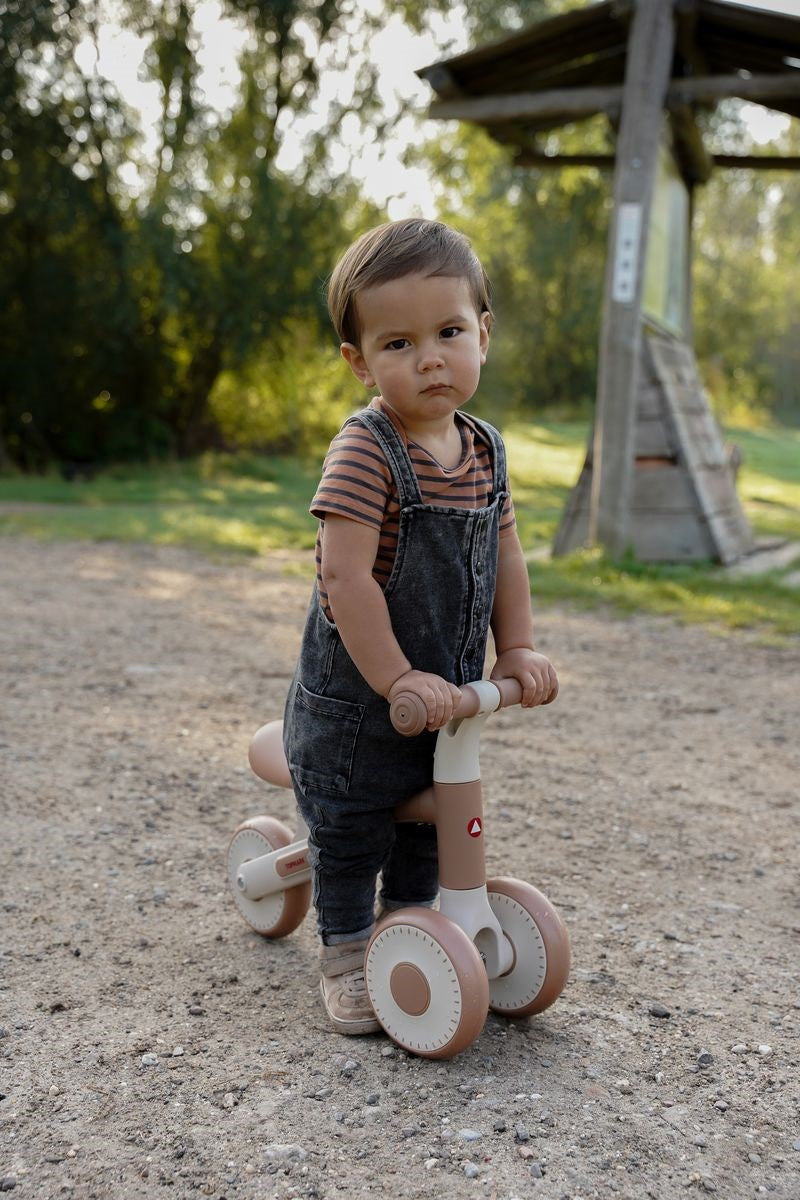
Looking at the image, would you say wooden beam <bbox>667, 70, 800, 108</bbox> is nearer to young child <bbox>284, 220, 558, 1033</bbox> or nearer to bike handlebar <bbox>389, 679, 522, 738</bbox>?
young child <bbox>284, 220, 558, 1033</bbox>

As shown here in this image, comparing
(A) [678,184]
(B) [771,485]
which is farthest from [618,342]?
(B) [771,485]

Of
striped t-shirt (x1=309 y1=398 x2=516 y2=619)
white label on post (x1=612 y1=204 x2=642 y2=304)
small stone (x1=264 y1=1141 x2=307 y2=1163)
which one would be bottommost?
small stone (x1=264 y1=1141 x2=307 y2=1163)

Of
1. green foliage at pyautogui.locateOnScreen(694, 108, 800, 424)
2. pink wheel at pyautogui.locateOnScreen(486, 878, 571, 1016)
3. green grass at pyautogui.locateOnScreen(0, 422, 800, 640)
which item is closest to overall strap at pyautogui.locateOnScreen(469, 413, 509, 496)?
pink wheel at pyautogui.locateOnScreen(486, 878, 571, 1016)

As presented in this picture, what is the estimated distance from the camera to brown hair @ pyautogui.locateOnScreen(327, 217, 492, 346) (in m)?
1.85

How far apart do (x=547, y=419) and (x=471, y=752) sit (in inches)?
845

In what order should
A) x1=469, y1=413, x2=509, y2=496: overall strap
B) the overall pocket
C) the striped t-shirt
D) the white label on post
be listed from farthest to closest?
1. the white label on post
2. x1=469, y1=413, x2=509, y2=496: overall strap
3. the overall pocket
4. the striped t-shirt

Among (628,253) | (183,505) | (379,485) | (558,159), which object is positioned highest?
(558,159)

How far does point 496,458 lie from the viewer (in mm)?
2080

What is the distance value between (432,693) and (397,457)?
402 mm

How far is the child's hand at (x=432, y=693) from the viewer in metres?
1.75

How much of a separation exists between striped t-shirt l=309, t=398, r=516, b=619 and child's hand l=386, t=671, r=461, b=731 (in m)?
0.20

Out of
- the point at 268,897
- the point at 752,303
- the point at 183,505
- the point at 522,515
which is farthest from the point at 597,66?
the point at 752,303

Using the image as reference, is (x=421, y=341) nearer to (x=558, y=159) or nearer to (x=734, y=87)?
(x=734, y=87)

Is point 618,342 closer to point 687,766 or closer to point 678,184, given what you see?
point 678,184
